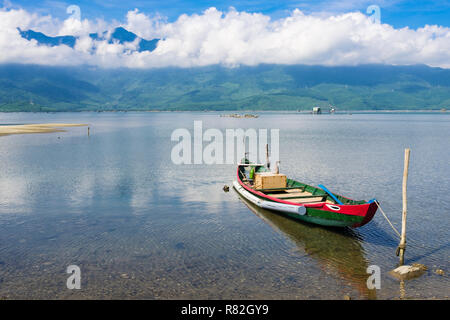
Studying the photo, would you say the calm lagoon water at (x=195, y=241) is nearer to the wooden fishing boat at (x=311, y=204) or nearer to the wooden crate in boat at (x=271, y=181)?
the wooden fishing boat at (x=311, y=204)

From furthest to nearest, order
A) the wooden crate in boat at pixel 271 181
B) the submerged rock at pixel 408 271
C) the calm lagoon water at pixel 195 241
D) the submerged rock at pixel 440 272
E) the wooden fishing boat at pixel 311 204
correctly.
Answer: the wooden crate in boat at pixel 271 181 < the wooden fishing boat at pixel 311 204 < the submerged rock at pixel 440 272 < the submerged rock at pixel 408 271 < the calm lagoon water at pixel 195 241

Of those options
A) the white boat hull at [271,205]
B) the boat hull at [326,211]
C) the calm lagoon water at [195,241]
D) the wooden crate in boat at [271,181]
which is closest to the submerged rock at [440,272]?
the calm lagoon water at [195,241]

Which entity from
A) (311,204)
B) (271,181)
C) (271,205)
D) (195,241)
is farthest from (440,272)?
(271,181)

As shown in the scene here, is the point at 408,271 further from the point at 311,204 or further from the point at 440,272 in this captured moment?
the point at 311,204

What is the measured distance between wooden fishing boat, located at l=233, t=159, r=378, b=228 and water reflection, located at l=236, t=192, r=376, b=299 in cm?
72

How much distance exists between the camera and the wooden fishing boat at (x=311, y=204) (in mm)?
24000

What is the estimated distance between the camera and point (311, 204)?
26266 mm

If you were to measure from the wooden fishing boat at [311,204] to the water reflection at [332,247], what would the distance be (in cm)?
72

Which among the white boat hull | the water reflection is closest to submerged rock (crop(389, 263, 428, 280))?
the water reflection

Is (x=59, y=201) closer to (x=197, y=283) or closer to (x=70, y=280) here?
(x=70, y=280)

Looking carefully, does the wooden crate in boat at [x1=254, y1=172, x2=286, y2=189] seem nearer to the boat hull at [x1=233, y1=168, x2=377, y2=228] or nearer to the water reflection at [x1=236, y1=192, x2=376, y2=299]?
the boat hull at [x1=233, y1=168, x2=377, y2=228]

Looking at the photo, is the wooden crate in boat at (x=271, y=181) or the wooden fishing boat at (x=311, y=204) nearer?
the wooden fishing boat at (x=311, y=204)
